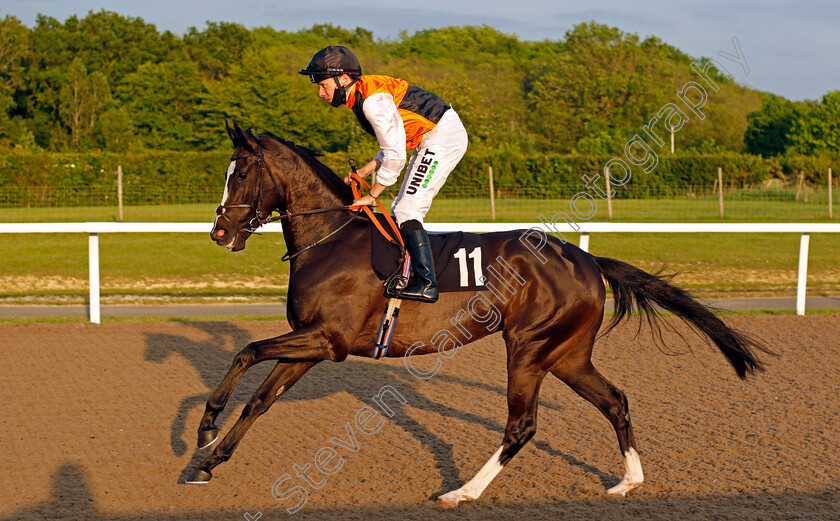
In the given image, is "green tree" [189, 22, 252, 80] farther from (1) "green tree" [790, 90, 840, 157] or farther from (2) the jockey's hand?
(2) the jockey's hand

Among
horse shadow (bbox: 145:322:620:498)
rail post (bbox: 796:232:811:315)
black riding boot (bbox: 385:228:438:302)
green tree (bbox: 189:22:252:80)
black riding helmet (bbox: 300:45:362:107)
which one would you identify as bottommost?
horse shadow (bbox: 145:322:620:498)

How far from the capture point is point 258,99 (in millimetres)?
46000

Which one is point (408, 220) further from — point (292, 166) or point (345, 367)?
point (345, 367)

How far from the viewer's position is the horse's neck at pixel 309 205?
177 inches

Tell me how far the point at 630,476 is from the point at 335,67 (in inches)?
104

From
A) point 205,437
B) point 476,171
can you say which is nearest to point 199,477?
point 205,437

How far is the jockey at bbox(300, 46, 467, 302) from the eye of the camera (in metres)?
4.30

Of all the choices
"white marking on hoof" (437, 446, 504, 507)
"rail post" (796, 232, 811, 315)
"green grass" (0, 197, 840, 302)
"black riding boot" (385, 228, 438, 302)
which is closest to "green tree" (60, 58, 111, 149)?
"green grass" (0, 197, 840, 302)

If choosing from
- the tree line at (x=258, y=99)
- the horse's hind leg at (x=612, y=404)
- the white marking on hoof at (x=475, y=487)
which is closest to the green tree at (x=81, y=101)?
the tree line at (x=258, y=99)

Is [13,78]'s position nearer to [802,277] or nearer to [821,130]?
[821,130]

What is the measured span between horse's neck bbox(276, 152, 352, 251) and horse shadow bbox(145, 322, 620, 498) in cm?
141

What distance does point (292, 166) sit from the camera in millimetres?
4543

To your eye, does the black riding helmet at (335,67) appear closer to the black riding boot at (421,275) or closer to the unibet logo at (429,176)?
the unibet logo at (429,176)

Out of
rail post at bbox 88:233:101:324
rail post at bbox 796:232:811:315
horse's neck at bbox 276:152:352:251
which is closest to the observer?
horse's neck at bbox 276:152:352:251
